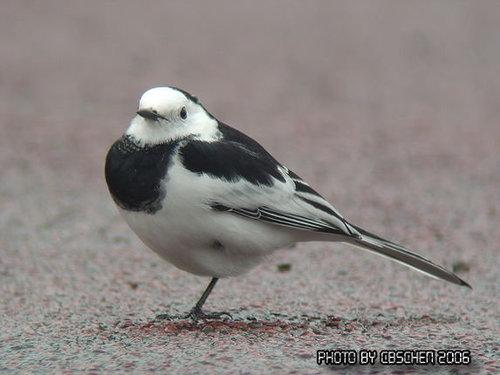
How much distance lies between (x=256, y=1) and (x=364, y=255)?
266 inches

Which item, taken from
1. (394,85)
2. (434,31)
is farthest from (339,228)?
(434,31)

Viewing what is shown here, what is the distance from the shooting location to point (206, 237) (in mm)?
5105

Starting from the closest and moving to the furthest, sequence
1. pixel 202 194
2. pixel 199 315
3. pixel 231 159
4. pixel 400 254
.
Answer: pixel 202 194 → pixel 231 159 → pixel 199 315 → pixel 400 254

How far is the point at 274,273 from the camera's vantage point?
6957 mm

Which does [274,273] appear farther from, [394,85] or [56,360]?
[394,85]

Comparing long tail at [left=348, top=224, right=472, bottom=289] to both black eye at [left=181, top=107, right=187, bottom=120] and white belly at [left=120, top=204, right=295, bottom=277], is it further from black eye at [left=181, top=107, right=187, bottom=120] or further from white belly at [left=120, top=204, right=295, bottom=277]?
black eye at [left=181, top=107, right=187, bottom=120]

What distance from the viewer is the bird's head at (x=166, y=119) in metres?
5.12

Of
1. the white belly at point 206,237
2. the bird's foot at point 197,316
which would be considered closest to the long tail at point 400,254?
the white belly at point 206,237

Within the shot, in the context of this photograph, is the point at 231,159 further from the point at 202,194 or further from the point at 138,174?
the point at 138,174

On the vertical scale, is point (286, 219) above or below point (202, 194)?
above

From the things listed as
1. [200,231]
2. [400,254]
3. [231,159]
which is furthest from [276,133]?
[200,231]

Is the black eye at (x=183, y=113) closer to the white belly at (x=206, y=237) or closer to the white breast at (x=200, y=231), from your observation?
the white breast at (x=200, y=231)

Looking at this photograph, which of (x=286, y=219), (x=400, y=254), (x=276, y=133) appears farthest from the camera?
(x=276, y=133)

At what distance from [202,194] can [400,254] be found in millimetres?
1224
